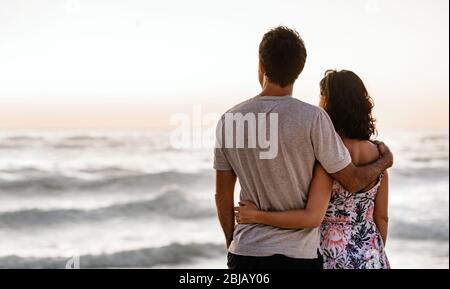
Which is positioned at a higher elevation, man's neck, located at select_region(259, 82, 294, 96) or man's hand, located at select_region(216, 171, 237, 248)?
man's neck, located at select_region(259, 82, 294, 96)

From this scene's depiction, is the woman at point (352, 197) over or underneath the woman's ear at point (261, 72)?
underneath

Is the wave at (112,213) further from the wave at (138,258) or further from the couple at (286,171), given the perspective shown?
the couple at (286,171)

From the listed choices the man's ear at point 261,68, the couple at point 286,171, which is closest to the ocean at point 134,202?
the couple at point 286,171

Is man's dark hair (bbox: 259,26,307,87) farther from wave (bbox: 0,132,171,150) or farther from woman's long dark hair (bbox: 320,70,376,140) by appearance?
wave (bbox: 0,132,171,150)

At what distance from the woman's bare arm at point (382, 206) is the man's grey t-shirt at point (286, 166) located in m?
0.30

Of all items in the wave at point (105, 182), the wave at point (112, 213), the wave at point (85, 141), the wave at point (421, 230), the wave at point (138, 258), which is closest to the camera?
the wave at point (138, 258)

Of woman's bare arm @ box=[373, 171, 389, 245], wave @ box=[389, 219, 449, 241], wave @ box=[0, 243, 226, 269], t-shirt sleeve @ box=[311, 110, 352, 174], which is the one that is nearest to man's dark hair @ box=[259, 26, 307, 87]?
t-shirt sleeve @ box=[311, 110, 352, 174]

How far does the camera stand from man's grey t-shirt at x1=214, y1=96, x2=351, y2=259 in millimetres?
2631

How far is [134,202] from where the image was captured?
13.9 metres

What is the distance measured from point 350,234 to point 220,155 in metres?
0.60

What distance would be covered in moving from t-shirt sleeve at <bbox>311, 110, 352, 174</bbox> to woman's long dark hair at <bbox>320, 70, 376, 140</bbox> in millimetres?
231

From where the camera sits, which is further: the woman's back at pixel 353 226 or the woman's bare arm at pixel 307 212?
the woman's back at pixel 353 226

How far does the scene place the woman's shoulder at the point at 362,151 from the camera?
2900 mm

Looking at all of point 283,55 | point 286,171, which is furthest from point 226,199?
point 283,55
